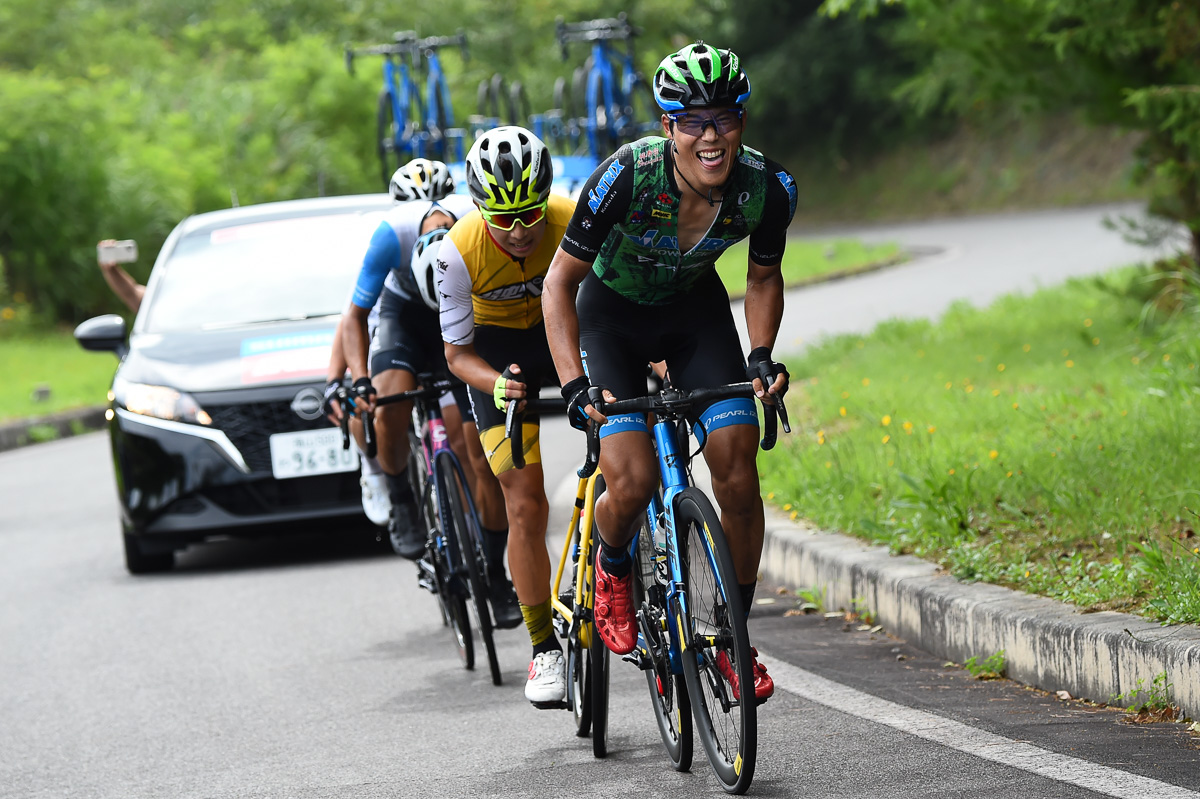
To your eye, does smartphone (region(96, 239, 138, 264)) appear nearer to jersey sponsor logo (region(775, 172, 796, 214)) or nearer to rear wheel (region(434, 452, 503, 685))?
rear wheel (region(434, 452, 503, 685))

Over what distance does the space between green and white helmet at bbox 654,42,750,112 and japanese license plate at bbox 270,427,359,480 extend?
4438mm

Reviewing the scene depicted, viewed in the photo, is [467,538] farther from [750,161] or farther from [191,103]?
[191,103]

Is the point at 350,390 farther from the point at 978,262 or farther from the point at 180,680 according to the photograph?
the point at 978,262

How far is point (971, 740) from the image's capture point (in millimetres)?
4707

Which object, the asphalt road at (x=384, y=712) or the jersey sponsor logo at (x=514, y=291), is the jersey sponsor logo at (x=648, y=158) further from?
the asphalt road at (x=384, y=712)

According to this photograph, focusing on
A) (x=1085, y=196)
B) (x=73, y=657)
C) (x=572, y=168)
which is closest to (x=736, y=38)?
(x=1085, y=196)

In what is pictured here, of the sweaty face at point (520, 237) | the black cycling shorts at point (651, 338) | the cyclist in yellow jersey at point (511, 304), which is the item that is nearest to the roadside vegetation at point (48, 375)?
the cyclist in yellow jersey at point (511, 304)

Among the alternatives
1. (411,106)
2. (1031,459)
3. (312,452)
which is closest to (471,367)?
(1031,459)

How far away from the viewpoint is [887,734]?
4.86 meters

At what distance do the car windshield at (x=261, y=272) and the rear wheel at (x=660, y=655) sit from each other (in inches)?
194

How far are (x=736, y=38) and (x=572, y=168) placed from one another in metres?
28.0

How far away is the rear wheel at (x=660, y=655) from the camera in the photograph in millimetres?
4660

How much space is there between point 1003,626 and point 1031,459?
6.60 ft

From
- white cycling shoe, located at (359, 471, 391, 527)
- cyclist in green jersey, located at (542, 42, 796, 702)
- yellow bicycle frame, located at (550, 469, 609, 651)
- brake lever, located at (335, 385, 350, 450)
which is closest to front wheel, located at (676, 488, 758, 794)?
cyclist in green jersey, located at (542, 42, 796, 702)
